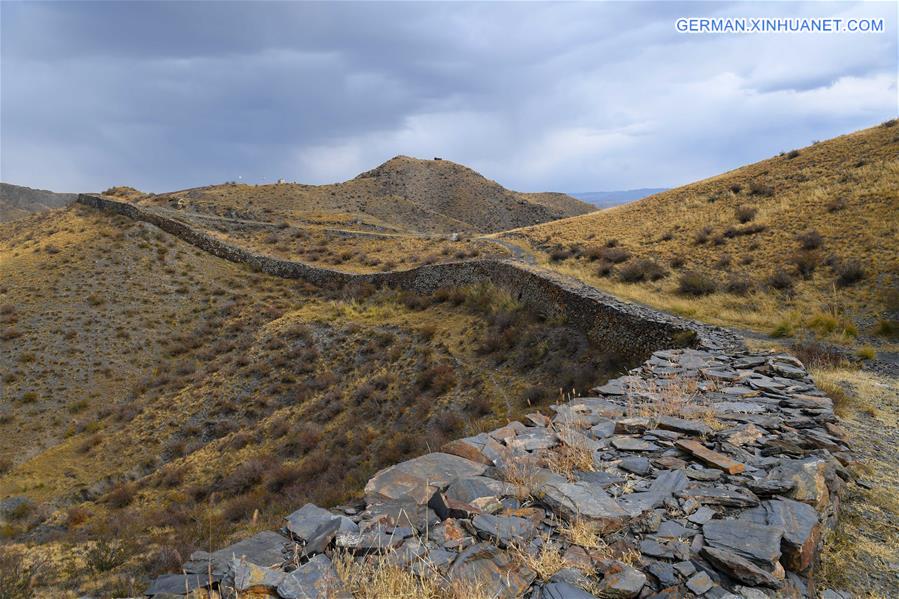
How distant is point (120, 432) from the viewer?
A: 1953 centimetres

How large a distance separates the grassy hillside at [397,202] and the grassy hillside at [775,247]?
30100 millimetres

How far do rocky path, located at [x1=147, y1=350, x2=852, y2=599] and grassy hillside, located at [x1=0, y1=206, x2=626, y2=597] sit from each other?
2393 millimetres

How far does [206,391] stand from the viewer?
21.5 m

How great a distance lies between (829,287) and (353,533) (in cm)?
1821

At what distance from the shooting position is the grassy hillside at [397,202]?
53928mm

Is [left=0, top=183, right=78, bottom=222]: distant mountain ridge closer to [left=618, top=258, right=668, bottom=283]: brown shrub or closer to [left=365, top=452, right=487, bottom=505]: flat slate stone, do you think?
[left=618, top=258, right=668, bottom=283]: brown shrub

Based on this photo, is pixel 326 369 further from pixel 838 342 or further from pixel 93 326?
pixel 838 342

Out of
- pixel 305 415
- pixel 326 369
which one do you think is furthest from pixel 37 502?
pixel 326 369

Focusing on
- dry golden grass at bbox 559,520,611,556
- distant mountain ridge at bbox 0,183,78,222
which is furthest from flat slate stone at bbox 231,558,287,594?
distant mountain ridge at bbox 0,183,78,222

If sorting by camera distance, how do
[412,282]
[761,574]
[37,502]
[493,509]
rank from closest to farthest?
[761,574] → [493,509] → [37,502] → [412,282]

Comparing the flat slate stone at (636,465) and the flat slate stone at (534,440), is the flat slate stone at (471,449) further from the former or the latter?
the flat slate stone at (636,465)

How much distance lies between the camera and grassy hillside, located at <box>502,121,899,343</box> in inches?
588

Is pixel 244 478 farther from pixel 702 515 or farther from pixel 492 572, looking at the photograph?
pixel 702 515

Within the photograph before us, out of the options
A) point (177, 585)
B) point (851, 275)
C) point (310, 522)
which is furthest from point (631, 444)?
point (851, 275)
